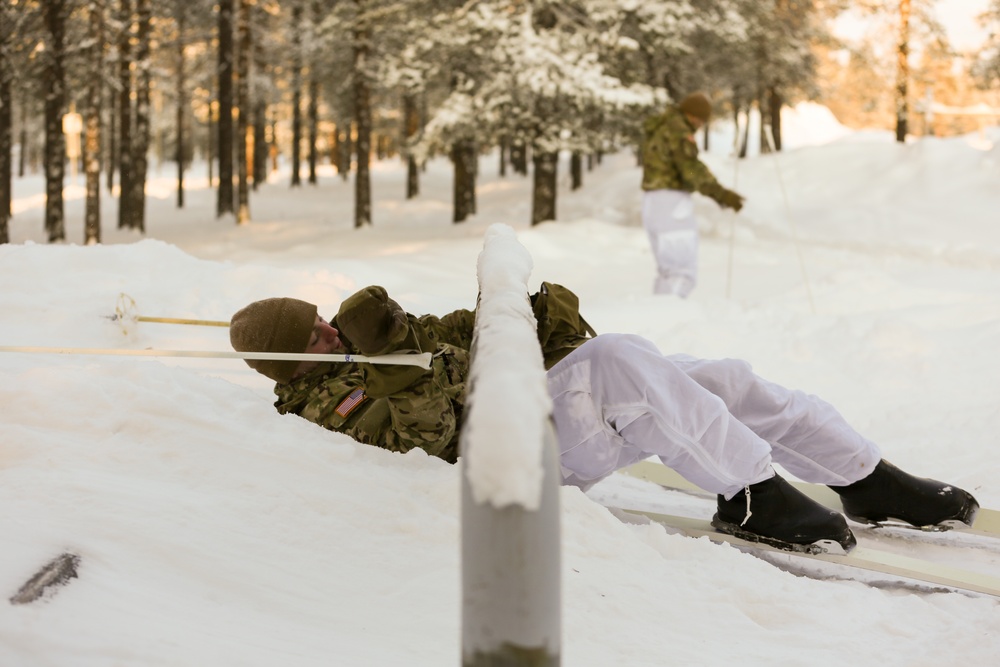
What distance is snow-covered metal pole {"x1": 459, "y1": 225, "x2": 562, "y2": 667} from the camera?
38.3 inches

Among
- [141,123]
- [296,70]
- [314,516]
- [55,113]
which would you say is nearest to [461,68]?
[55,113]

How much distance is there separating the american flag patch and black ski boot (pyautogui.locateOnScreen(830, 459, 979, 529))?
5.82 feet

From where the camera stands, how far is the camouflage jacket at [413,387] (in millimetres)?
2674

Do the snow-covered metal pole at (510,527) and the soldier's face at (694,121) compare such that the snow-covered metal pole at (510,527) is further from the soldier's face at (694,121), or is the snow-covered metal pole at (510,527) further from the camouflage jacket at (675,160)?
the soldier's face at (694,121)

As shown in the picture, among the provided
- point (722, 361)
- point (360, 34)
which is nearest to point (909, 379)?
point (722, 361)

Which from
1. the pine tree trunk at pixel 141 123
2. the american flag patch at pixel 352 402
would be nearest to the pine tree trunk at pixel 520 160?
the pine tree trunk at pixel 141 123

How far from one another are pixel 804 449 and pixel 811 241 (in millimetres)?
13217

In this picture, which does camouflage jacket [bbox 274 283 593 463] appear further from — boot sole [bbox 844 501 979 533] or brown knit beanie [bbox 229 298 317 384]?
boot sole [bbox 844 501 979 533]

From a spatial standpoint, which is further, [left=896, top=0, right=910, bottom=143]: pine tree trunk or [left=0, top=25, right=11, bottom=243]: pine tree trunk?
[left=896, top=0, right=910, bottom=143]: pine tree trunk

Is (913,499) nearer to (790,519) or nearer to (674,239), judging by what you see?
(790,519)

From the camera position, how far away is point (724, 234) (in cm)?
1675

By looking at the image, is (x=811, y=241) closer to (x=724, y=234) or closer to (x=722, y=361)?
(x=724, y=234)

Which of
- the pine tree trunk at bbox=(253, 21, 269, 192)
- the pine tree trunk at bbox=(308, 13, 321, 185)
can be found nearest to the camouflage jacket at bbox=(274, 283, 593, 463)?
the pine tree trunk at bbox=(308, 13, 321, 185)

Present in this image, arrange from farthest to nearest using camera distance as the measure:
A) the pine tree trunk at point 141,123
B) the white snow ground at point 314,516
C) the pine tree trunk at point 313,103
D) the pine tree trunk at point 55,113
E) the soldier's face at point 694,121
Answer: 1. the pine tree trunk at point 313,103
2. the pine tree trunk at point 141,123
3. the pine tree trunk at point 55,113
4. the soldier's face at point 694,121
5. the white snow ground at point 314,516
